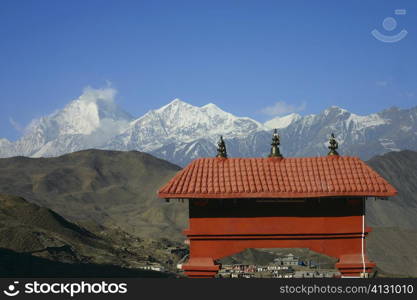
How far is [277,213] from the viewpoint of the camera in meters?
19.7

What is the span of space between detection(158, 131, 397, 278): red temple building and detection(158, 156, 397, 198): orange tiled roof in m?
0.03

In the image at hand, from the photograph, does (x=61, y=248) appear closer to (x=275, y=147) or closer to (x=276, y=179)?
(x=275, y=147)

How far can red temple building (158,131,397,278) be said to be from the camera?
19.4 metres

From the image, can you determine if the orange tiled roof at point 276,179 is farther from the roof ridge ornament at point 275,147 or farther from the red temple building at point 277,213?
the roof ridge ornament at point 275,147

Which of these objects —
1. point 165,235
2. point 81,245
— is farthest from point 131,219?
point 81,245

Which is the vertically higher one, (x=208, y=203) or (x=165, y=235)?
(x=165, y=235)

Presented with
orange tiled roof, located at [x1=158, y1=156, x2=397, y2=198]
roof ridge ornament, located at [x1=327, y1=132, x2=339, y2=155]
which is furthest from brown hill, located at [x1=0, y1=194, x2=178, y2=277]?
roof ridge ornament, located at [x1=327, y1=132, x2=339, y2=155]

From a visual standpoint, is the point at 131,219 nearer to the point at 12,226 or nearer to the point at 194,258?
the point at 12,226

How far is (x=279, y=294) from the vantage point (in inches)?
632

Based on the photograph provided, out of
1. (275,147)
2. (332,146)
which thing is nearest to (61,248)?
(275,147)

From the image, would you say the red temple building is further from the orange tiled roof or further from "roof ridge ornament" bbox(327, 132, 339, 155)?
"roof ridge ornament" bbox(327, 132, 339, 155)

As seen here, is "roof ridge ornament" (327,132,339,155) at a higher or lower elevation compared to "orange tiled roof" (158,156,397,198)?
higher

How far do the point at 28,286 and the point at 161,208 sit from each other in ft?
520

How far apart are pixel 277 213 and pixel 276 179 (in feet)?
2.92
